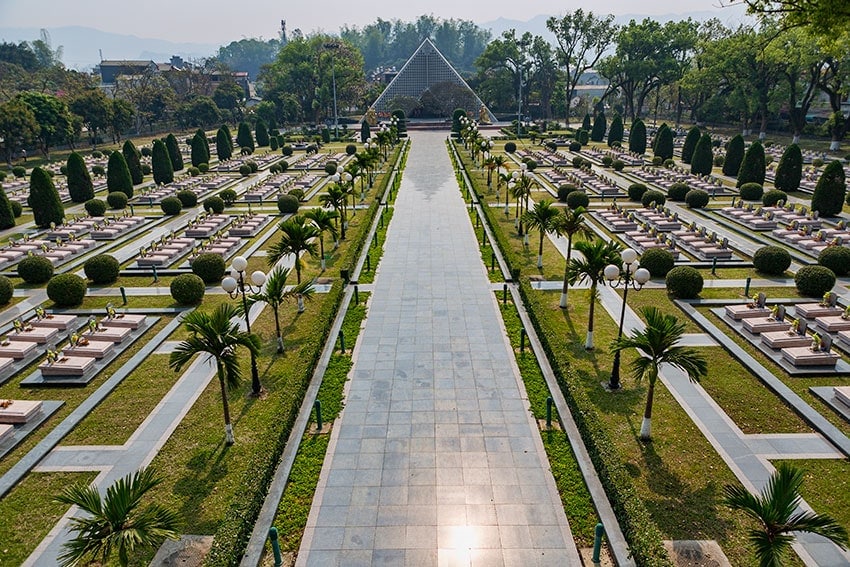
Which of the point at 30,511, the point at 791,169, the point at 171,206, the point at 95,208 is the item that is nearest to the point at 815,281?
the point at 791,169

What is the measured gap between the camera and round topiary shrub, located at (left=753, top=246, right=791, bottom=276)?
20.9 metres

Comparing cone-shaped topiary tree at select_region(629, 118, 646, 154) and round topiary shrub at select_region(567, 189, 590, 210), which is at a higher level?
cone-shaped topiary tree at select_region(629, 118, 646, 154)

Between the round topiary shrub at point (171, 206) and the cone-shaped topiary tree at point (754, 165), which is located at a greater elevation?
the cone-shaped topiary tree at point (754, 165)

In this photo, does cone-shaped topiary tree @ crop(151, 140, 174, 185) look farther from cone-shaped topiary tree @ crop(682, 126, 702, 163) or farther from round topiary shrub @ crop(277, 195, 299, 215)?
cone-shaped topiary tree @ crop(682, 126, 702, 163)

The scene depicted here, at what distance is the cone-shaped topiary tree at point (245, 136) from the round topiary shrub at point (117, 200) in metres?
29.0

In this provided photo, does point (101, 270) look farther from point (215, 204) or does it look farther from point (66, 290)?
point (215, 204)

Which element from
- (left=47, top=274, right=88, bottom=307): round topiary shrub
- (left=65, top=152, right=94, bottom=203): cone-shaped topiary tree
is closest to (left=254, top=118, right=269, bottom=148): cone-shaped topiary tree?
(left=65, top=152, right=94, bottom=203): cone-shaped topiary tree

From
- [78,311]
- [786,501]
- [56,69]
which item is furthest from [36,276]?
[56,69]

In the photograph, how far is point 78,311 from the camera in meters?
18.9

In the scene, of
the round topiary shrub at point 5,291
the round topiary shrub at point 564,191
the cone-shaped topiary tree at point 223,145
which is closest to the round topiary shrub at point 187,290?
the round topiary shrub at point 5,291

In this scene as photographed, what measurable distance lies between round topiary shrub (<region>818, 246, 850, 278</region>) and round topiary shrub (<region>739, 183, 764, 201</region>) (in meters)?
14.2

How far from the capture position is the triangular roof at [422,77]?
89250mm

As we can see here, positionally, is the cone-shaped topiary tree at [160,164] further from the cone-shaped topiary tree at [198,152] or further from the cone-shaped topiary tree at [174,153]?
the cone-shaped topiary tree at [198,152]

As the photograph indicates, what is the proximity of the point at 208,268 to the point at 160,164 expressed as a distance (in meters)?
25.6
